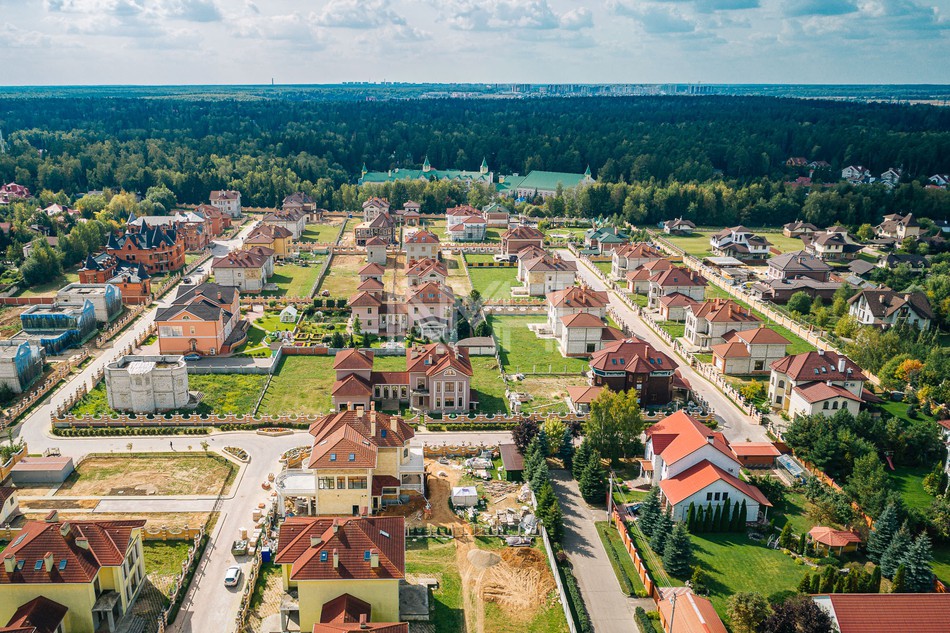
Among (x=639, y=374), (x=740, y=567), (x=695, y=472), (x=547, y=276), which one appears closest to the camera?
(x=740, y=567)

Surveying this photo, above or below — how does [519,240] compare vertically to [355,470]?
above

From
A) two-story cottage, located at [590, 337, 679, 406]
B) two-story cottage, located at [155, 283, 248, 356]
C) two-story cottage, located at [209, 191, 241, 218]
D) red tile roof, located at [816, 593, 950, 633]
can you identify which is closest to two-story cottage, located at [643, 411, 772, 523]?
two-story cottage, located at [590, 337, 679, 406]

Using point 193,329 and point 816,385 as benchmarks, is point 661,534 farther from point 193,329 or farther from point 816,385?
point 193,329

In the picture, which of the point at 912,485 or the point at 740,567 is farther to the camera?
the point at 912,485

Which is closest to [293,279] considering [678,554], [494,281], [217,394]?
[494,281]

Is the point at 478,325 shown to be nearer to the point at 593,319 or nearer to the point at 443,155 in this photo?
the point at 593,319

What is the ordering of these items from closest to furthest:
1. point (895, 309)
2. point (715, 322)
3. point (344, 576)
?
point (344, 576) < point (715, 322) < point (895, 309)

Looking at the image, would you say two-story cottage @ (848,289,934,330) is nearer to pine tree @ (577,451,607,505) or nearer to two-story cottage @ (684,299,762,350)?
two-story cottage @ (684,299,762,350)

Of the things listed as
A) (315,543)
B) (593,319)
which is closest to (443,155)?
(593,319)
